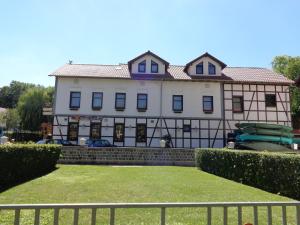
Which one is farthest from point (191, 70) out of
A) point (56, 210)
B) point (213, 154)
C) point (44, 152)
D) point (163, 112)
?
point (56, 210)

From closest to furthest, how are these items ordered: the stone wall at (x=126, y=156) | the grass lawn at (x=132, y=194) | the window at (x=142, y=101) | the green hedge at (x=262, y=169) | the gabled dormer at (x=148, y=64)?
the grass lawn at (x=132, y=194), the green hedge at (x=262, y=169), the stone wall at (x=126, y=156), the window at (x=142, y=101), the gabled dormer at (x=148, y=64)

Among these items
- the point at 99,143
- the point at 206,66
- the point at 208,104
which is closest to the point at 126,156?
the point at 99,143

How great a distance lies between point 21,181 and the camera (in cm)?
1162

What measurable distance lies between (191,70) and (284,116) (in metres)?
9.47

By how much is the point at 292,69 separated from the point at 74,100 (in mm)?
32195

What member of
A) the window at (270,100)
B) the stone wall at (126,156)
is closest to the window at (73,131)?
the stone wall at (126,156)

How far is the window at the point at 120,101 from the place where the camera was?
28.3 metres

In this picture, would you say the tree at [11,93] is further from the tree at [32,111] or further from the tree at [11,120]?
the tree at [32,111]

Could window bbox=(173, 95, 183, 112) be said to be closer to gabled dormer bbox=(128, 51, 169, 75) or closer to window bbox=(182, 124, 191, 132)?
window bbox=(182, 124, 191, 132)

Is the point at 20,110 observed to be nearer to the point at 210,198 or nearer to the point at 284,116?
the point at 284,116

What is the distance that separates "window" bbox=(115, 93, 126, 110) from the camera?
92.8 ft

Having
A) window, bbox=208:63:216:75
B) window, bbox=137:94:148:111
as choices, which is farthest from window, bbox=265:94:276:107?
window, bbox=137:94:148:111

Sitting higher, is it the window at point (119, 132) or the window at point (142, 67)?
the window at point (142, 67)

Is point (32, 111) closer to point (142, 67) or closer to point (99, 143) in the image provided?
point (142, 67)
